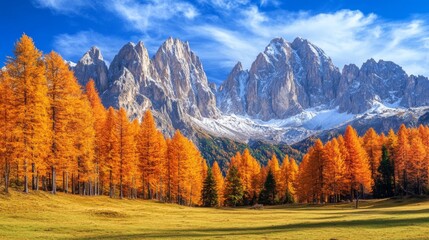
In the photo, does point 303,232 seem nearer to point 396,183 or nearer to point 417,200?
point 417,200

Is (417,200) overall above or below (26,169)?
below

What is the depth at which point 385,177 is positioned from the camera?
9469 centimetres

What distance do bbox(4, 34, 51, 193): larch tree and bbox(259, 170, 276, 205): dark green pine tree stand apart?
6815 centimetres

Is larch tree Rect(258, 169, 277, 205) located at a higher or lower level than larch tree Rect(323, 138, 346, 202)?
lower

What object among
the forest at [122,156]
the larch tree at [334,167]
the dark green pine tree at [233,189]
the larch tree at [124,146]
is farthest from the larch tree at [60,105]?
the dark green pine tree at [233,189]

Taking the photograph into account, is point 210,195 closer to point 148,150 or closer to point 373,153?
point 148,150

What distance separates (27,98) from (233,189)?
63.9 meters

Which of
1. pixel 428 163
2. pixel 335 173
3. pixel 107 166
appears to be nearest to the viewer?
pixel 107 166

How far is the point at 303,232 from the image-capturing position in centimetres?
2800

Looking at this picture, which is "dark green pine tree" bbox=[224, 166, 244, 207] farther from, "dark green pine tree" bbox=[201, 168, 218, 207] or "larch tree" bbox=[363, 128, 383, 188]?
"larch tree" bbox=[363, 128, 383, 188]

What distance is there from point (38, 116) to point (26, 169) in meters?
5.40

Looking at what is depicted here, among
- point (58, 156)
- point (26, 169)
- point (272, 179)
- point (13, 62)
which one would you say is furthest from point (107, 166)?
point (272, 179)

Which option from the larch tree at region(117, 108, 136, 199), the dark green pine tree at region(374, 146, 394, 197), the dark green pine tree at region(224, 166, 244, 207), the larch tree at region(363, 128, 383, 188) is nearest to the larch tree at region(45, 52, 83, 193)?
the larch tree at region(117, 108, 136, 199)

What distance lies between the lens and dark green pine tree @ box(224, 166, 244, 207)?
95375mm
